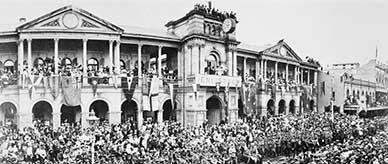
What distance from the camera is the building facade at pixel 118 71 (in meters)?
19.9

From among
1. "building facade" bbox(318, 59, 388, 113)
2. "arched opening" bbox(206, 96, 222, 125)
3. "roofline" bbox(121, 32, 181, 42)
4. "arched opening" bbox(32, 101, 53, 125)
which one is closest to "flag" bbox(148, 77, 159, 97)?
"roofline" bbox(121, 32, 181, 42)

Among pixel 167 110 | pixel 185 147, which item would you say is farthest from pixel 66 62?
pixel 185 147

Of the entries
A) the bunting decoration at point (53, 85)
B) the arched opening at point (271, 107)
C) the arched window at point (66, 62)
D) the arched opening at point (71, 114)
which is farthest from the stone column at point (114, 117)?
the arched opening at point (271, 107)

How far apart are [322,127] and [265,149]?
4.27 metres

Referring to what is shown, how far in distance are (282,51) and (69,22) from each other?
60.5 feet

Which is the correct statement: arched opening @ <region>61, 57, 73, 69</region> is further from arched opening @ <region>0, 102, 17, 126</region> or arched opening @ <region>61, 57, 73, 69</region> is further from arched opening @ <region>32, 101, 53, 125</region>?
arched opening @ <region>0, 102, 17, 126</region>

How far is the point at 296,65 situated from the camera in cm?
3375

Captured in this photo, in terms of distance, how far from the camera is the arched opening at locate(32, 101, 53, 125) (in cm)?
2114

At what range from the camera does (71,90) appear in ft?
65.8

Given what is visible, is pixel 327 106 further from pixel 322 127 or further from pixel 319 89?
pixel 322 127

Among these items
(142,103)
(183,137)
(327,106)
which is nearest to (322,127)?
(183,137)

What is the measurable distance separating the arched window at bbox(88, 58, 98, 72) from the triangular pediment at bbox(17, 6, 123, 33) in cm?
256

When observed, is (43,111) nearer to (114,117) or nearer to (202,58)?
(114,117)

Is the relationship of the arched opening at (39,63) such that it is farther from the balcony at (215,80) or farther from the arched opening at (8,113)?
the balcony at (215,80)
